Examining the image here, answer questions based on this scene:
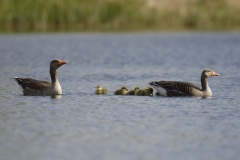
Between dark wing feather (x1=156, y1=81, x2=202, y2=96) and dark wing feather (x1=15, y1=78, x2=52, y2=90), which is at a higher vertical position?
dark wing feather (x1=15, y1=78, x2=52, y2=90)

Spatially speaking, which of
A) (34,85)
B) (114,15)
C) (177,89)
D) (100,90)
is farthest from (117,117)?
(114,15)

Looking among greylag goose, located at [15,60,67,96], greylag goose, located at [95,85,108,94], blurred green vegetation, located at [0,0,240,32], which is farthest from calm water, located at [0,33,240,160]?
blurred green vegetation, located at [0,0,240,32]

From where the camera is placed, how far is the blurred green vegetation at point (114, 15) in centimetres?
4834

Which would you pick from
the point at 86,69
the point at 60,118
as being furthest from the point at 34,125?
the point at 86,69

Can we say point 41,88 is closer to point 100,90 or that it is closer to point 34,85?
point 34,85

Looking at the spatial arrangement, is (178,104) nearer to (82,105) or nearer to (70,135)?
(82,105)

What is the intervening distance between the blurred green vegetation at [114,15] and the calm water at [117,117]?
56.8ft

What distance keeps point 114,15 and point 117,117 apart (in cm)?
3722

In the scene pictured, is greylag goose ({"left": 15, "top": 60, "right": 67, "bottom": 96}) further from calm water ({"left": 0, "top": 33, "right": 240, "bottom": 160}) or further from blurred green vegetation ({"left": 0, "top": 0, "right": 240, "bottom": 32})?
blurred green vegetation ({"left": 0, "top": 0, "right": 240, "bottom": 32})

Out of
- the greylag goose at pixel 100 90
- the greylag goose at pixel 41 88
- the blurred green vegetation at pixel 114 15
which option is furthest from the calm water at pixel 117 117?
the blurred green vegetation at pixel 114 15

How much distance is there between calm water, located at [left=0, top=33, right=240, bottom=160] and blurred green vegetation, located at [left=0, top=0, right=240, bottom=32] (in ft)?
56.8

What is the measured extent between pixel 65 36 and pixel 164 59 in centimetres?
1600

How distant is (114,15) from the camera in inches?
2028

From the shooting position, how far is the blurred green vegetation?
48344mm
